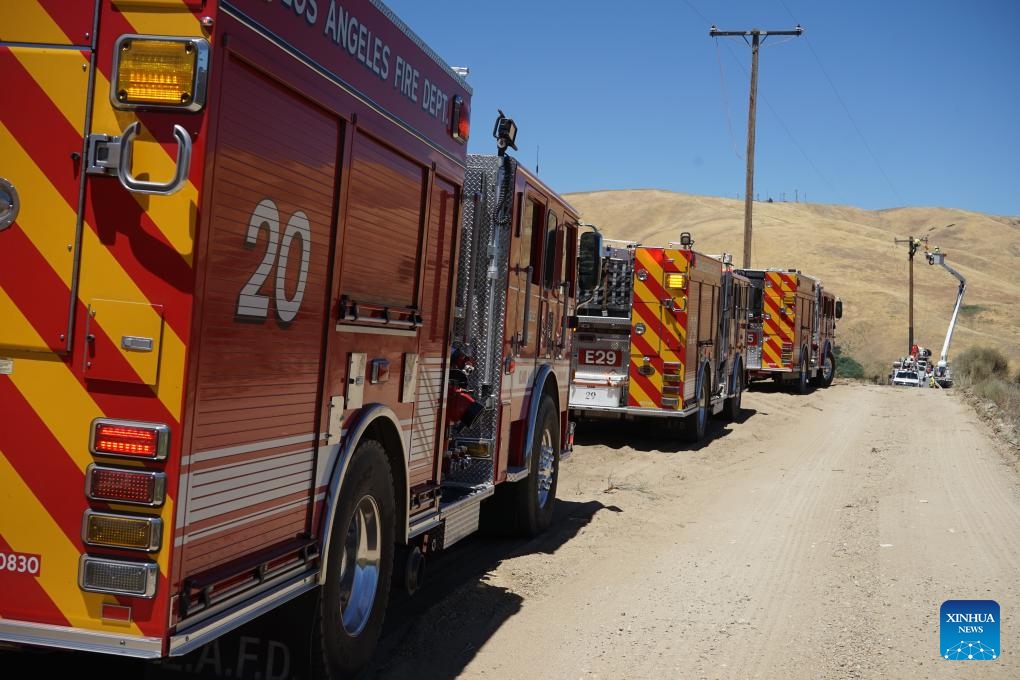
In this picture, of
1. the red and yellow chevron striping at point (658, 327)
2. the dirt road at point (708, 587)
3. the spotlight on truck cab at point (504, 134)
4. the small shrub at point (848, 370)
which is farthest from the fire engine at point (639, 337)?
the small shrub at point (848, 370)

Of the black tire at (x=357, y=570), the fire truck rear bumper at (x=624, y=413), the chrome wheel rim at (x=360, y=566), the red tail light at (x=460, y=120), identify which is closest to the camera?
the black tire at (x=357, y=570)

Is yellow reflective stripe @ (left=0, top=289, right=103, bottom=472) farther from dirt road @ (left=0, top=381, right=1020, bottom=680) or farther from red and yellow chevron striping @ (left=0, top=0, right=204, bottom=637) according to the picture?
dirt road @ (left=0, top=381, right=1020, bottom=680)

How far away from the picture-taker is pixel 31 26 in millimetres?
3361

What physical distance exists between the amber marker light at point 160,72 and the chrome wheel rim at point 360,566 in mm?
2178

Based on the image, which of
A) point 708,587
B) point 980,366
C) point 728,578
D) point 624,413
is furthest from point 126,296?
point 980,366

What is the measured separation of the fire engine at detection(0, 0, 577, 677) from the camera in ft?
10.6

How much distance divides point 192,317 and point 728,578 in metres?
5.16

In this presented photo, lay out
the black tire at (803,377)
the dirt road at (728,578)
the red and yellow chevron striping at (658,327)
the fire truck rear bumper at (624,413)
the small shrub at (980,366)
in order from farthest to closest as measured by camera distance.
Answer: the small shrub at (980,366)
the black tire at (803,377)
the fire truck rear bumper at (624,413)
the red and yellow chevron striping at (658,327)
the dirt road at (728,578)

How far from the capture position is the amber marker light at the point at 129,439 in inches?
127

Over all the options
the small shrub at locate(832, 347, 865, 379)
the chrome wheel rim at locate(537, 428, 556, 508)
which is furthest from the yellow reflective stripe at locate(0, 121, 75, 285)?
the small shrub at locate(832, 347, 865, 379)

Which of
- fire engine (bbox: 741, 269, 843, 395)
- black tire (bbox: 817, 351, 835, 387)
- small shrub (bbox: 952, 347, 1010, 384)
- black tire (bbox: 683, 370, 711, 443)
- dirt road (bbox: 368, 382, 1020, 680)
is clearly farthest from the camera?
small shrub (bbox: 952, 347, 1010, 384)

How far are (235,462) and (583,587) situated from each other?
3957mm

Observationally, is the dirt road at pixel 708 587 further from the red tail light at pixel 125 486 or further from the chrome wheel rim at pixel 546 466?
the red tail light at pixel 125 486

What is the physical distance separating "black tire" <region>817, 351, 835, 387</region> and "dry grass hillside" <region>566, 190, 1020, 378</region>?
13.6 meters
